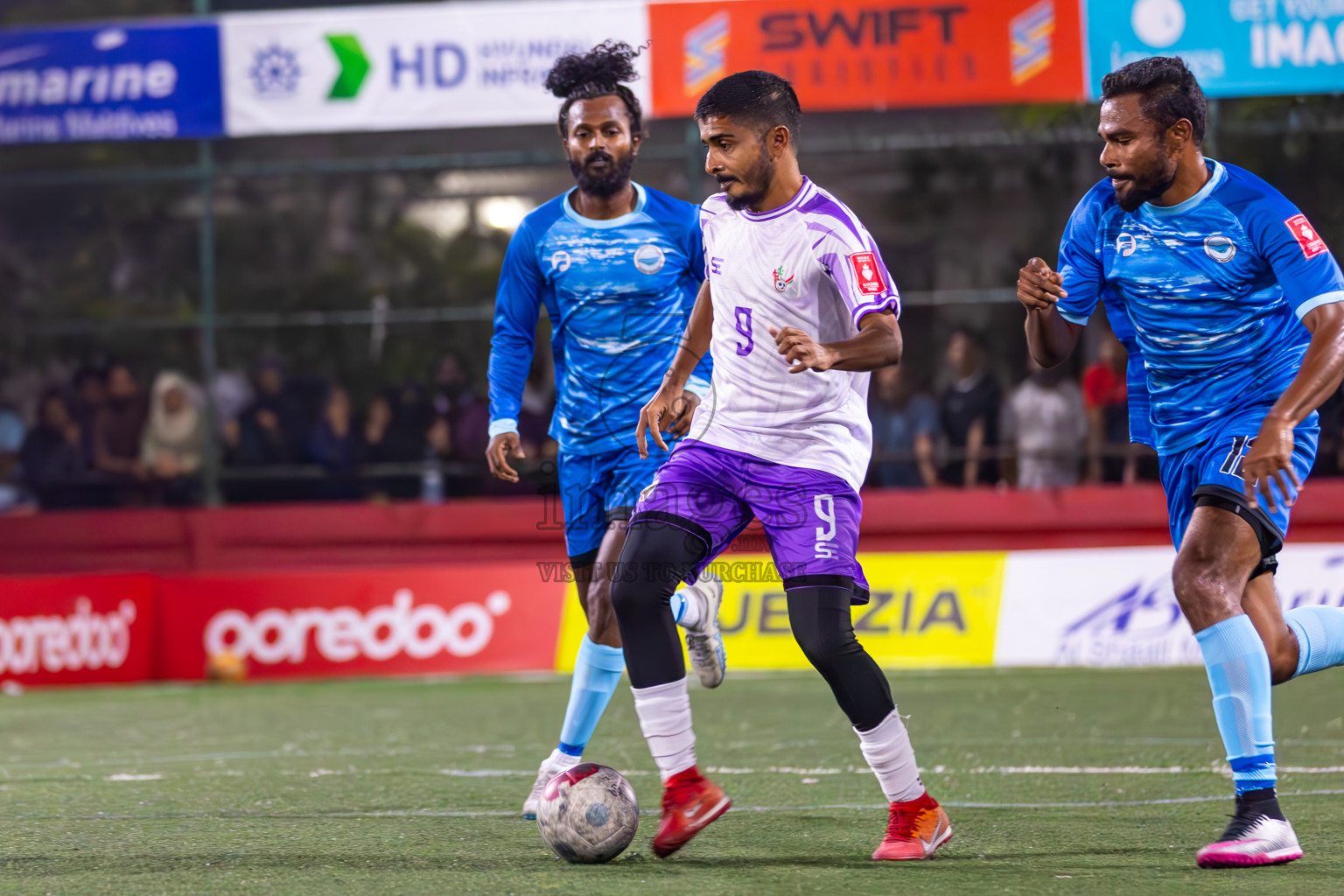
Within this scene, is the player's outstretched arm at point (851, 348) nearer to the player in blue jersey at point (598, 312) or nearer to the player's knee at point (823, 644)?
the player's knee at point (823, 644)

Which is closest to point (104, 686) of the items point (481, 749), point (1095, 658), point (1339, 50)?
point (481, 749)

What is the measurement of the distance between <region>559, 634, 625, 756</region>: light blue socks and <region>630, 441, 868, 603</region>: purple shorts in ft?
3.17

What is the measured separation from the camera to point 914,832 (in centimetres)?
448

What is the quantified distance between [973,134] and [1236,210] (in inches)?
385

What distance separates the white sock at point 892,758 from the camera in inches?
175

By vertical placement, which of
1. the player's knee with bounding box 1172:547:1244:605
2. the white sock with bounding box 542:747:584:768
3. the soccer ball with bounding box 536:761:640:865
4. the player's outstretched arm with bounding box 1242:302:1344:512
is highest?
the player's outstretched arm with bounding box 1242:302:1344:512

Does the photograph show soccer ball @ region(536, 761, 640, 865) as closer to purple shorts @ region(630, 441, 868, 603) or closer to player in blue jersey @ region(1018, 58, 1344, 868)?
purple shorts @ region(630, 441, 868, 603)

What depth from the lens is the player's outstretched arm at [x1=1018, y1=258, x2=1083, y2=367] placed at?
4.69 metres

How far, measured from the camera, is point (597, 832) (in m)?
4.45

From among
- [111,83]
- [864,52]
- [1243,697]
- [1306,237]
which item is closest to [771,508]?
[1243,697]

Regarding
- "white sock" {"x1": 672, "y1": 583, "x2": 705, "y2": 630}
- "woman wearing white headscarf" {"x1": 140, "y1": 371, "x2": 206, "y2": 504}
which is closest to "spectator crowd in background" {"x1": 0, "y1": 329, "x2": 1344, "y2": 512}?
"woman wearing white headscarf" {"x1": 140, "y1": 371, "x2": 206, "y2": 504}

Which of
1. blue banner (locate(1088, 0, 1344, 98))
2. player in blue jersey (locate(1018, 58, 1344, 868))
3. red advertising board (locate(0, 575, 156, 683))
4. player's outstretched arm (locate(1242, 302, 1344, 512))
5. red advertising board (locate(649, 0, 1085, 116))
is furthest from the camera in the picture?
red advertising board (locate(649, 0, 1085, 116))

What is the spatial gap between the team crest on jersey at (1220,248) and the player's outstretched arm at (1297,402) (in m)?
0.31

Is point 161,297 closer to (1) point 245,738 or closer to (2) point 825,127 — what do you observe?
(2) point 825,127
